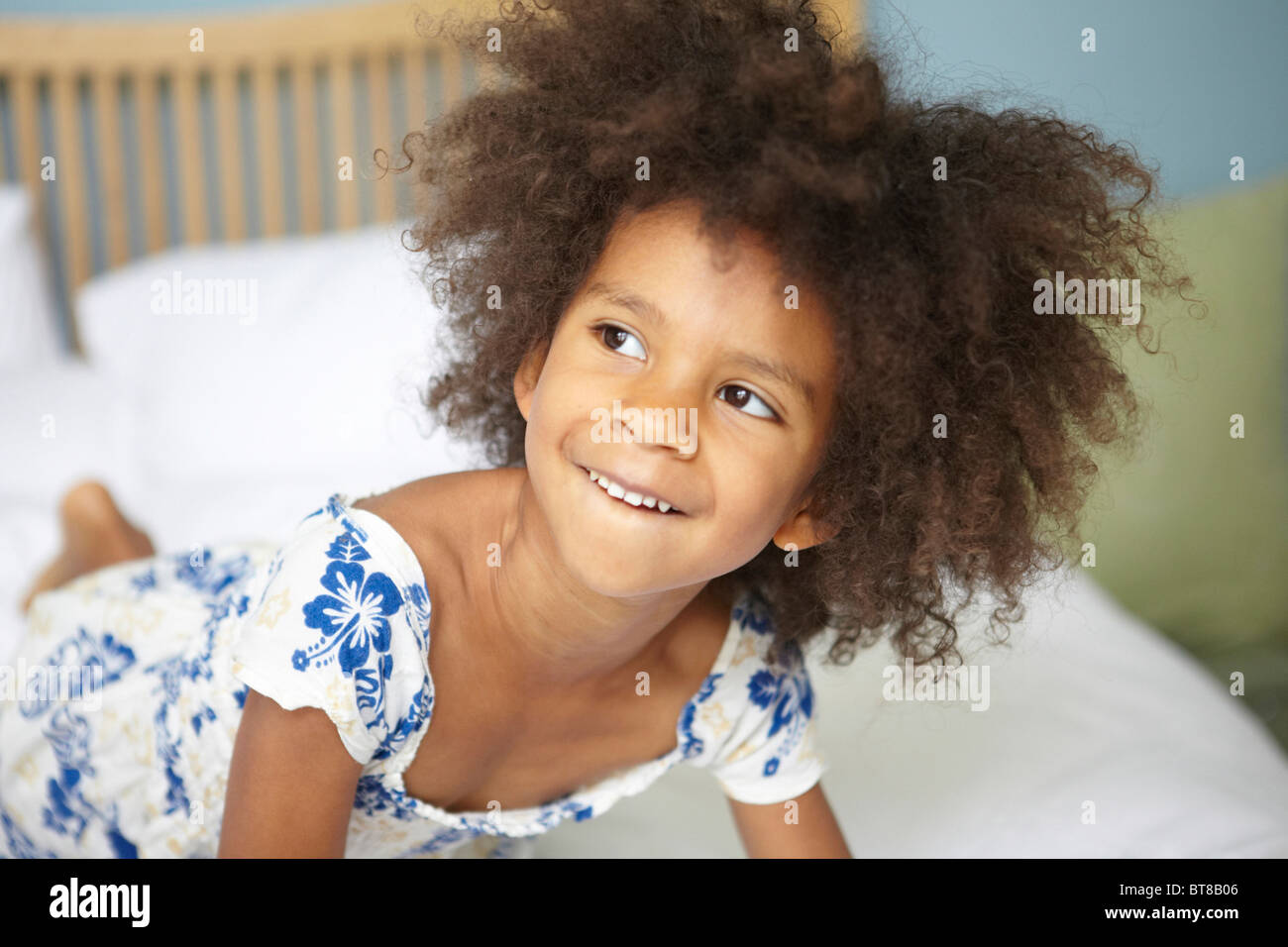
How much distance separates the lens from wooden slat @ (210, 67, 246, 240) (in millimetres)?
2113

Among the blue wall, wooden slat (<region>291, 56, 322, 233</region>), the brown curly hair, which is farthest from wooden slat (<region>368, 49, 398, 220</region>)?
the brown curly hair

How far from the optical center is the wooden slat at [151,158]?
211cm

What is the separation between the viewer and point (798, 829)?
42.2 inches

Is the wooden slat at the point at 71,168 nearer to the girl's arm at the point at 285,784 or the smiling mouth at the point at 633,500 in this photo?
the girl's arm at the point at 285,784

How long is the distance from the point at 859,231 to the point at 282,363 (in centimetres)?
116

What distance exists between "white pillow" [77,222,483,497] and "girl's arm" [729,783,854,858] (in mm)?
657

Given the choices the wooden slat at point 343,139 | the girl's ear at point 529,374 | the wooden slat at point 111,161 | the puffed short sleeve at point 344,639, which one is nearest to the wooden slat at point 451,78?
the wooden slat at point 343,139

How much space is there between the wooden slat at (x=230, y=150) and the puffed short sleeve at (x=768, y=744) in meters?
1.53

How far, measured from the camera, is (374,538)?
89cm

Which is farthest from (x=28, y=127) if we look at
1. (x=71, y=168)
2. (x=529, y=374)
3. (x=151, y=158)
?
(x=529, y=374)

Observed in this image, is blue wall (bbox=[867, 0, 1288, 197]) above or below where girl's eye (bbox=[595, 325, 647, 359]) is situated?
above

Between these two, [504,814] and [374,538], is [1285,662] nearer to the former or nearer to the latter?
[504,814]

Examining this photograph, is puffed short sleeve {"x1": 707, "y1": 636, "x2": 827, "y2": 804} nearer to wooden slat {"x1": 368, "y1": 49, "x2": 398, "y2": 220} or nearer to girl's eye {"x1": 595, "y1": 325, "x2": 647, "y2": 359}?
girl's eye {"x1": 595, "y1": 325, "x2": 647, "y2": 359}
